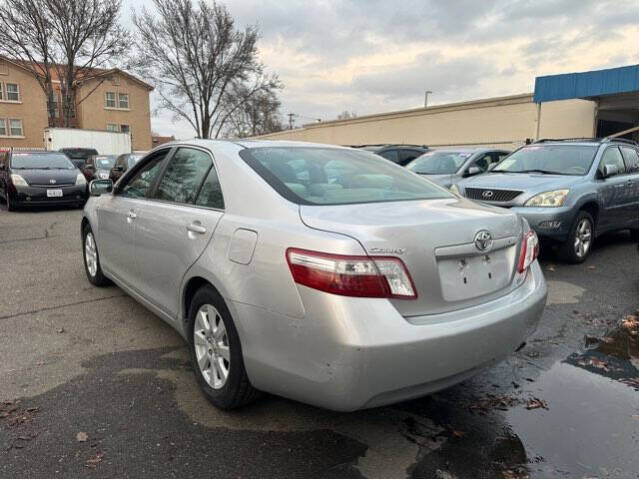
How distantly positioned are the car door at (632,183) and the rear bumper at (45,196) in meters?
11.6

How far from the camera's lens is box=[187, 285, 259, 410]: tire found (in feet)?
8.62

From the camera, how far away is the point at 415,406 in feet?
9.70

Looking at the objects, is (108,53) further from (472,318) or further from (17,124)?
(472,318)

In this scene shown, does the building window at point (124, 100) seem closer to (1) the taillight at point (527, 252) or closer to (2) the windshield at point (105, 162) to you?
(2) the windshield at point (105, 162)

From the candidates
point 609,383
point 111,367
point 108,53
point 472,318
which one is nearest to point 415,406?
point 472,318

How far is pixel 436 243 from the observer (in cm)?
231

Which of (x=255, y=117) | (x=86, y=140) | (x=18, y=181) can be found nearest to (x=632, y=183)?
(x=18, y=181)

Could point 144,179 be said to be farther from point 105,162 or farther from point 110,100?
point 110,100

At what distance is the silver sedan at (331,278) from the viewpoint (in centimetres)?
213

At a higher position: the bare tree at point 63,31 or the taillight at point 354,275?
the bare tree at point 63,31

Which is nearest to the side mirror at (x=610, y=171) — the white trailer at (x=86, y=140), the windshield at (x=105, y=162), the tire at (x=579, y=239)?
the tire at (x=579, y=239)

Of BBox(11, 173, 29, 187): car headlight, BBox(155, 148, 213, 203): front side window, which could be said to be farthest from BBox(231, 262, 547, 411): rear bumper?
BBox(11, 173, 29, 187): car headlight

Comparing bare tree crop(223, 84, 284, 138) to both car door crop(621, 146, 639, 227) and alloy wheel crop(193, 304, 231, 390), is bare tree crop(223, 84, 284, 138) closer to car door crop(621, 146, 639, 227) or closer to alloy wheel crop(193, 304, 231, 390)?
car door crop(621, 146, 639, 227)

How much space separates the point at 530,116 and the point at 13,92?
139 feet
